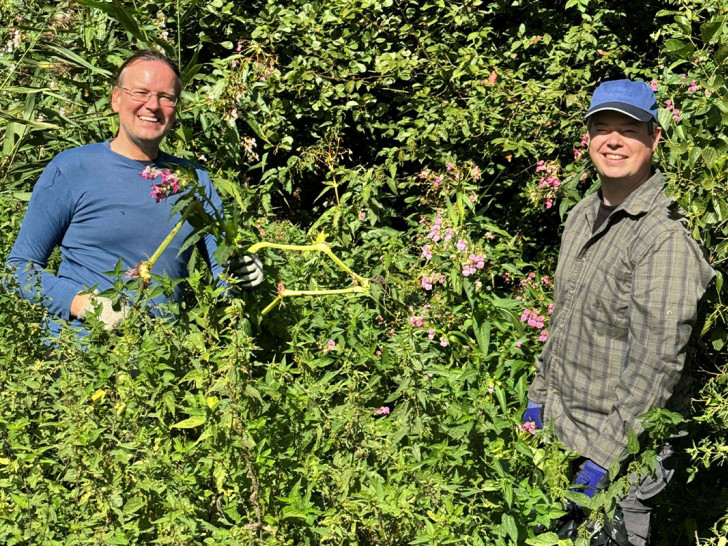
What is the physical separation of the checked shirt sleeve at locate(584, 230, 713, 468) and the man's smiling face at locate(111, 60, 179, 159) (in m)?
1.53

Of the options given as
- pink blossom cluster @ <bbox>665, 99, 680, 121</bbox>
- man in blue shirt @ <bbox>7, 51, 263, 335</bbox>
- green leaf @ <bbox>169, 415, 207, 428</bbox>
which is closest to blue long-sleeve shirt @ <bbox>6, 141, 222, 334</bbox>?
man in blue shirt @ <bbox>7, 51, 263, 335</bbox>

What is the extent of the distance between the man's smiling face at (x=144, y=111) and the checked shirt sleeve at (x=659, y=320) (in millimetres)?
1533

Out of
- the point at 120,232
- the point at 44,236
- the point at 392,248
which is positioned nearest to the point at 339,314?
the point at 392,248

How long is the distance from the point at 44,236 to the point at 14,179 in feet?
4.32

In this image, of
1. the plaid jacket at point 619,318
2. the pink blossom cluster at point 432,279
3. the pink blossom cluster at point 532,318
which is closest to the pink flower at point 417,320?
the pink blossom cluster at point 432,279

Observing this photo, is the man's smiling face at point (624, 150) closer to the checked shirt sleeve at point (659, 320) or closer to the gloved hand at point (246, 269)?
the checked shirt sleeve at point (659, 320)

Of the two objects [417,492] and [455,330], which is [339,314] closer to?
[455,330]

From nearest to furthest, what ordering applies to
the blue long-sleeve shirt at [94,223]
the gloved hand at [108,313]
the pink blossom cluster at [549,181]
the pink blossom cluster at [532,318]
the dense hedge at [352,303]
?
the dense hedge at [352,303] < the gloved hand at [108,313] < the blue long-sleeve shirt at [94,223] < the pink blossom cluster at [532,318] < the pink blossom cluster at [549,181]

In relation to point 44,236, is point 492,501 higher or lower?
lower

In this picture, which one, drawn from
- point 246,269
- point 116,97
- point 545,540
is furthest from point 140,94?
point 545,540

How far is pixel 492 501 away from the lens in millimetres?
1901

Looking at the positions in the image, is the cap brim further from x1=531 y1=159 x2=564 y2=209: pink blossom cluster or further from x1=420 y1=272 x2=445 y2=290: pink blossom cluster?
x1=531 y1=159 x2=564 y2=209: pink blossom cluster

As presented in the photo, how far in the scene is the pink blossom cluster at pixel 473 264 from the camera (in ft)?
9.30

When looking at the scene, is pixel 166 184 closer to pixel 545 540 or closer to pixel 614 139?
pixel 614 139
